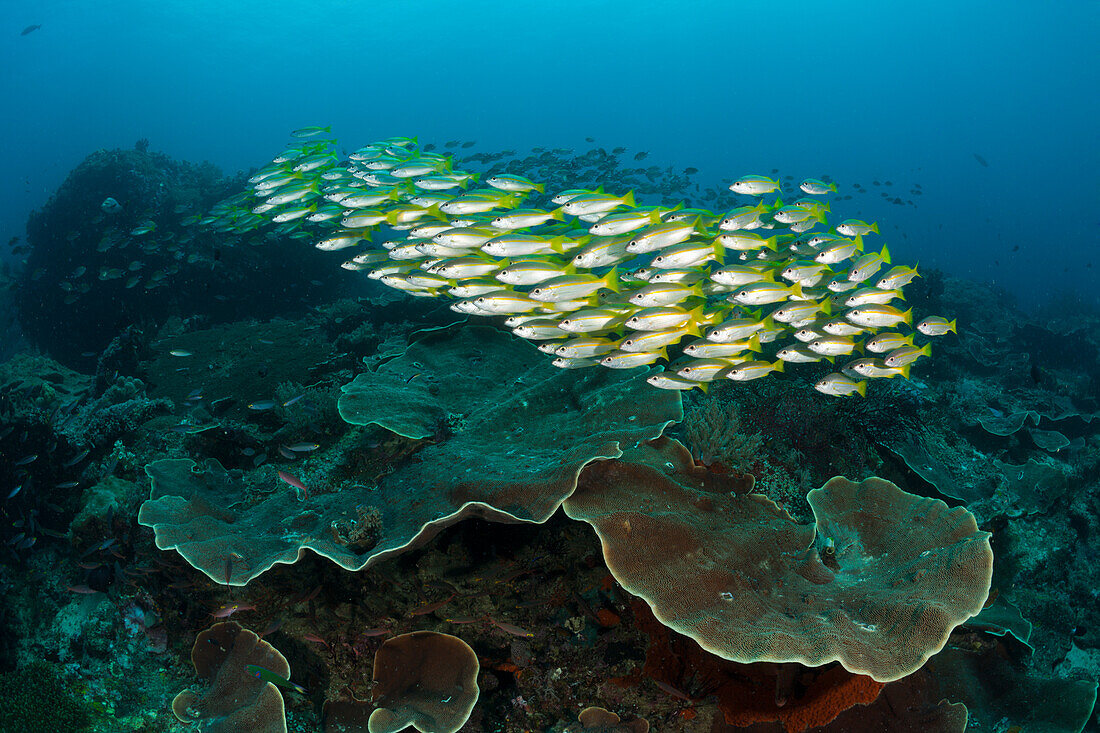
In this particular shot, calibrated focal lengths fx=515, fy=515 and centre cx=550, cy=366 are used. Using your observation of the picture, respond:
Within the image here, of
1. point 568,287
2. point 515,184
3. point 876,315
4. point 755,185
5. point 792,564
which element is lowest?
point 792,564

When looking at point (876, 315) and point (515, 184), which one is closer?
point (876, 315)

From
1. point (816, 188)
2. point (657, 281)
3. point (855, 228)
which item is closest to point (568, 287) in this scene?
point (657, 281)

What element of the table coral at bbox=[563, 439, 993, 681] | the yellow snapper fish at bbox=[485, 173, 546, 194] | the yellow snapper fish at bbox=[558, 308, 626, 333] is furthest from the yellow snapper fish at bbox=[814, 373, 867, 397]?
the yellow snapper fish at bbox=[485, 173, 546, 194]

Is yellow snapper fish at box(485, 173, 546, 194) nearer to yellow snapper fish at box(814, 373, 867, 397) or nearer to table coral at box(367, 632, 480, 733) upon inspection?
yellow snapper fish at box(814, 373, 867, 397)

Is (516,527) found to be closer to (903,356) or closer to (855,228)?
(903,356)

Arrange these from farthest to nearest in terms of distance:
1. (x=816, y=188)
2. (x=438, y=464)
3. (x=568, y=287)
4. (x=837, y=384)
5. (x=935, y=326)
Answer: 1. (x=816, y=188)
2. (x=935, y=326)
3. (x=837, y=384)
4. (x=568, y=287)
5. (x=438, y=464)

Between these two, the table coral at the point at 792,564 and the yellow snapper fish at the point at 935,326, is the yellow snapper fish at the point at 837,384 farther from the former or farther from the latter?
the yellow snapper fish at the point at 935,326

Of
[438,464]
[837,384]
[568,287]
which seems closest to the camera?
[438,464]

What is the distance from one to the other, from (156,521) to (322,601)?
55.2 inches

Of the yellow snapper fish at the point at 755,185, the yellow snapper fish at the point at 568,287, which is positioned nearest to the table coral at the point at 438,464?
the yellow snapper fish at the point at 568,287

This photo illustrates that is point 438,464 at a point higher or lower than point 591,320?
lower

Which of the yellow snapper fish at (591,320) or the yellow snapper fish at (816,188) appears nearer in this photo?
the yellow snapper fish at (591,320)

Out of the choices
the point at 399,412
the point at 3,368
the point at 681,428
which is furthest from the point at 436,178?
the point at 3,368

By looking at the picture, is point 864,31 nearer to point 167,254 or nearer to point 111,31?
point 111,31
